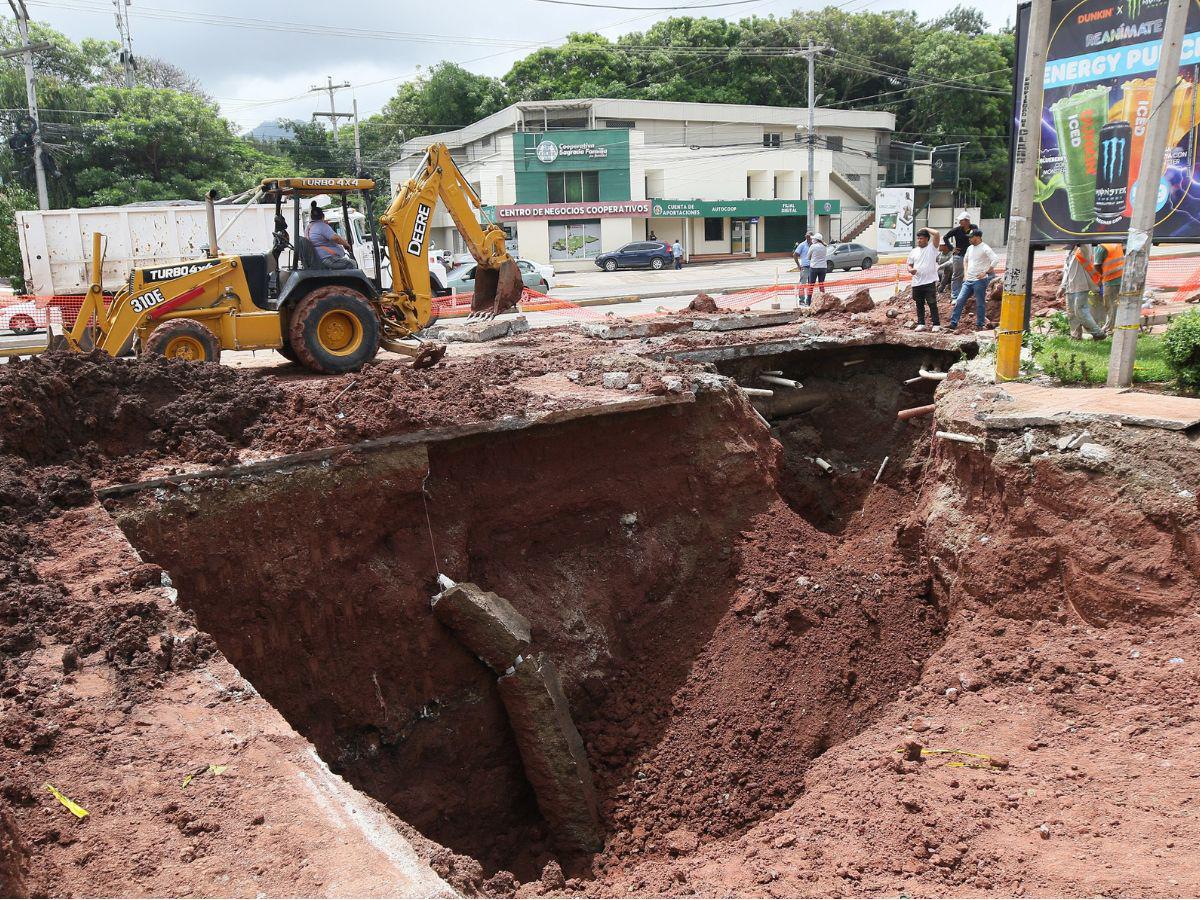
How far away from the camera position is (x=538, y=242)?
Result: 40.8 meters

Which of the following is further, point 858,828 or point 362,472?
point 362,472

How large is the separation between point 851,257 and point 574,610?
3017cm

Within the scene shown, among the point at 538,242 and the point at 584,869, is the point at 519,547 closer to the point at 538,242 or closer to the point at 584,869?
the point at 584,869

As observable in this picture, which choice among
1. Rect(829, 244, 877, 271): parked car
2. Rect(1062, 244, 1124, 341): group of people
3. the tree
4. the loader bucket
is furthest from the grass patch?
the tree

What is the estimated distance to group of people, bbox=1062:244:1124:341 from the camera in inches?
387

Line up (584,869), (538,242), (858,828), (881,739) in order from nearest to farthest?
(858,828), (881,739), (584,869), (538,242)

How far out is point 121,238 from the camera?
2012 cm

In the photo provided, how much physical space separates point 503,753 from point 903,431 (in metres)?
6.65

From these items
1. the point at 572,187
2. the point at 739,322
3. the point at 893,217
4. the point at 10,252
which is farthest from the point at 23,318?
the point at 893,217

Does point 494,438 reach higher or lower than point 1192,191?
lower

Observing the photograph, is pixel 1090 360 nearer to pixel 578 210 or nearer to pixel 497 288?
pixel 497 288

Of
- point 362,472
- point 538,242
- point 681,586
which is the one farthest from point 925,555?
point 538,242

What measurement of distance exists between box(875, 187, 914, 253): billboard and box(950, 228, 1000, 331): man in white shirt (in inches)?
1319

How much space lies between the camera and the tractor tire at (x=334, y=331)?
399 inches
